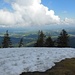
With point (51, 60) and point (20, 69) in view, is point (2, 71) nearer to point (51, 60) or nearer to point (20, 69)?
point (20, 69)

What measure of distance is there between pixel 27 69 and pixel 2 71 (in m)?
2.60

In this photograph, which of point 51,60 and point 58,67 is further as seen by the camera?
point 51,60

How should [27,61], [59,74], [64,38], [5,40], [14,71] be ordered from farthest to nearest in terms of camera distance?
[5,40] < [64,38] < [27,61] < [14,71] < [59,74]

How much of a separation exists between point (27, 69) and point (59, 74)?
3.63 meters

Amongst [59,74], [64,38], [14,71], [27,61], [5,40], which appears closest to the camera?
[59,74]

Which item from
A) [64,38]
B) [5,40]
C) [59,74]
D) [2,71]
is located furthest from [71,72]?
[5,40]

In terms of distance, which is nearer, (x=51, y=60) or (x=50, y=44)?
(x=51, y=60)

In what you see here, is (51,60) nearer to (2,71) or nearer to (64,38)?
(2,71)

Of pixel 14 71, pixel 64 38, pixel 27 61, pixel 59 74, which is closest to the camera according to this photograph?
pixel 59 74

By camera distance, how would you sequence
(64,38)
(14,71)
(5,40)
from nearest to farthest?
(14,71) → (64,38) → (5,40)

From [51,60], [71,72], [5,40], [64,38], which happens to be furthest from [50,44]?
[71,72]

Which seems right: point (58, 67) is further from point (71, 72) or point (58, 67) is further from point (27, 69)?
point (27, 69)

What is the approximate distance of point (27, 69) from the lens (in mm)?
18656

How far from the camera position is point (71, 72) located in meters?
17.4
